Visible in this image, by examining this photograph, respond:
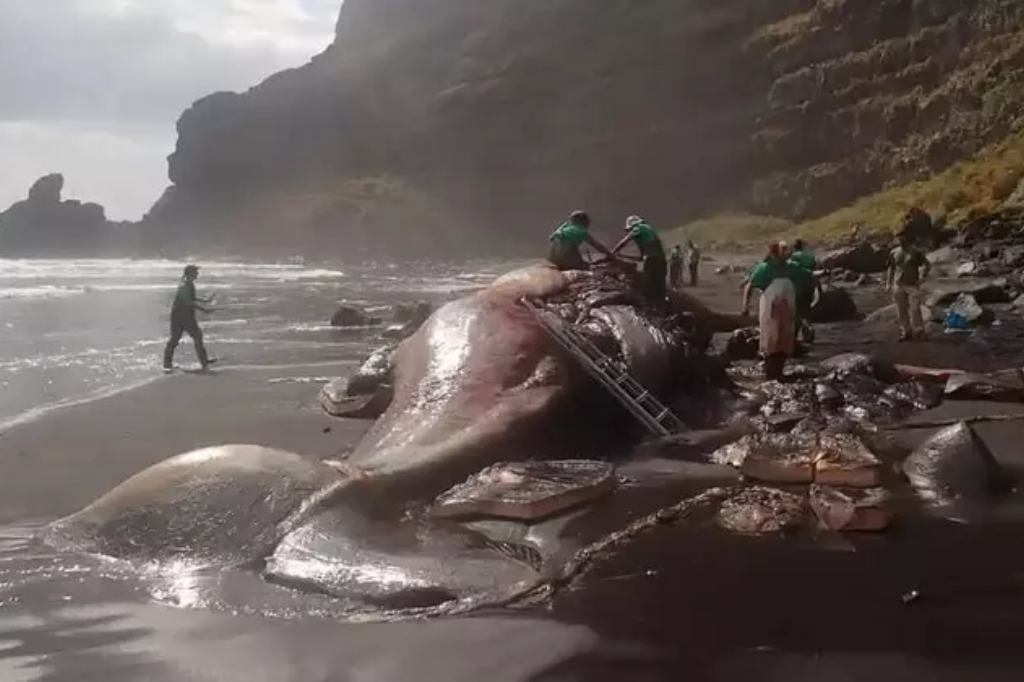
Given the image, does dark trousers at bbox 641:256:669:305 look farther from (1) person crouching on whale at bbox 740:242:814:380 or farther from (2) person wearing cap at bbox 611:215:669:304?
(1) person crouching on whale at bbox 740:242:814:380

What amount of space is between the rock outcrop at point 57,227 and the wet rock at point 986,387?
122177mm

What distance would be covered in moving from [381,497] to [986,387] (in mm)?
6075

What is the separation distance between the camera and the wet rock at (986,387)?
31.2ft

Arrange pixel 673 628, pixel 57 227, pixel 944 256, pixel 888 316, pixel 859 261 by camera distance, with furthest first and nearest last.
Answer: pixel 57 227 → pixel 859 261 → pixel 944 256 → pixel 888 316 → pixel 673 628

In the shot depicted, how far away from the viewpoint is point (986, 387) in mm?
9656

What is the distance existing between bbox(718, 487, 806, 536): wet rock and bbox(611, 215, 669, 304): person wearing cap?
489 cm

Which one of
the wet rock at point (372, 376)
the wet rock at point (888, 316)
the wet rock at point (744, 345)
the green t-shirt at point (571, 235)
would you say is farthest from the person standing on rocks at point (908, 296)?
the wet rock at point (372, 376)

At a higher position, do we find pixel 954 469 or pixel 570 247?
pixel 570 247

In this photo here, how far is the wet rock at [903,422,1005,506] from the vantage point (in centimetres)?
673

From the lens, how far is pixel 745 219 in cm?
7412

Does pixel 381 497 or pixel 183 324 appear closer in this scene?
pixel 381 497

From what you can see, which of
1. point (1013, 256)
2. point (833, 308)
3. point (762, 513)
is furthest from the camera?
point (1013, 256)

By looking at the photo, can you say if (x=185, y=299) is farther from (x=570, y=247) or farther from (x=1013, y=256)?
(x=1013, y=256)

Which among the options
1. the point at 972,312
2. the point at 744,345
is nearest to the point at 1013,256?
the point at 972,312
